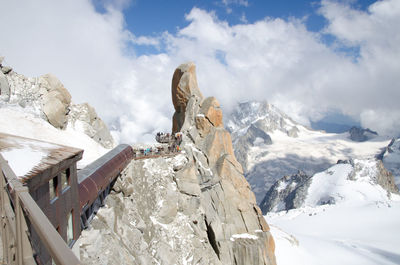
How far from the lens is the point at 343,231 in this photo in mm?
133375

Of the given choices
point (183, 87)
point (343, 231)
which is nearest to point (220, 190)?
point (183, 87)

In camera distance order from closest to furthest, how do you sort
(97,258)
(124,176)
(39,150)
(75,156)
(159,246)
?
1. (39,150)
2. (75,156)
3. (97,258)
4. (159,246)
5. (124,176)

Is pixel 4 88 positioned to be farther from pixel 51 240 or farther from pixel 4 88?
pixel 51 240

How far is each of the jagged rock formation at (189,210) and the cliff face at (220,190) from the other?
0.37 ft

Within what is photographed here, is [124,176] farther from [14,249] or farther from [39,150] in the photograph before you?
[14,249]

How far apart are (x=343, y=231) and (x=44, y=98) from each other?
141516 millimetres

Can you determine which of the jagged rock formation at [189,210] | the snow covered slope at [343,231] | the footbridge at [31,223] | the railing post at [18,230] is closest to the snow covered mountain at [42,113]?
the jagged rock formation at [189,210]

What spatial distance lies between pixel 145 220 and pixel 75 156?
17080 mm

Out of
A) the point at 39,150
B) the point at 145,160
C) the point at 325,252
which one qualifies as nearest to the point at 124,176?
the point at 145,160

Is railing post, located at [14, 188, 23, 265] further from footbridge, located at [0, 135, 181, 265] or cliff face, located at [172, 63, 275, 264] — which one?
cliff face, located at [172, 63, 275, 264]

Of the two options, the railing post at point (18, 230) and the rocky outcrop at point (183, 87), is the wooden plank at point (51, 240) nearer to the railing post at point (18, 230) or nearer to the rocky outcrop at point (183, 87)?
the railing post at point (18, 230)

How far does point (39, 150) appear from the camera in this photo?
9234 millimetres

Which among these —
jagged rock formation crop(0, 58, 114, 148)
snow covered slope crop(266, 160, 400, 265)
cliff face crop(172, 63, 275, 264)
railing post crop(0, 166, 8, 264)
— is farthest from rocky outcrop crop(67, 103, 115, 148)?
railing post crop(0, 166, 8, 264)

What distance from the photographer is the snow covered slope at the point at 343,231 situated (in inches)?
2665
